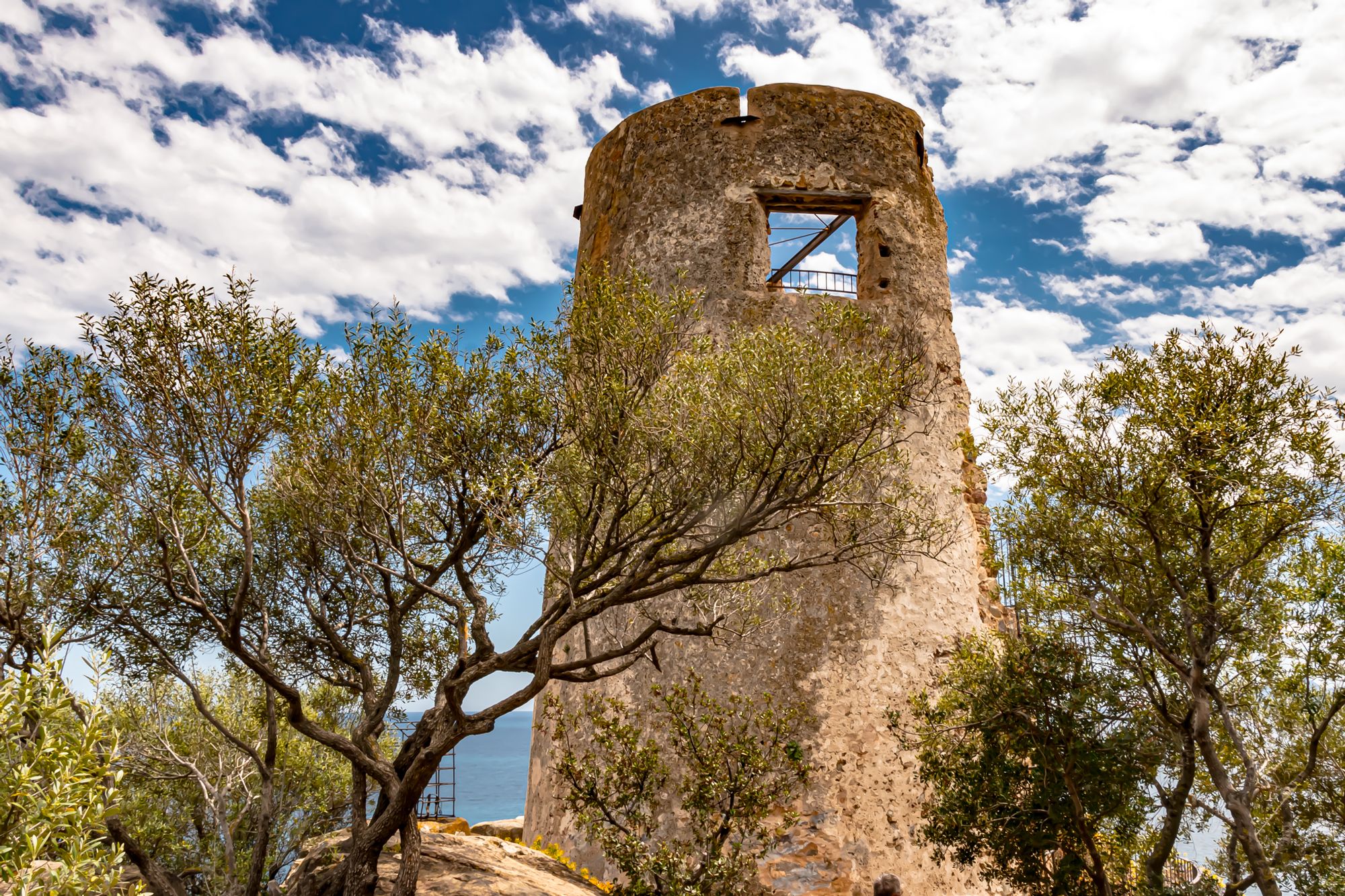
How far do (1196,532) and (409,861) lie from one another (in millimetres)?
6286

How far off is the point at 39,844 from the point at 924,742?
6.54 meters

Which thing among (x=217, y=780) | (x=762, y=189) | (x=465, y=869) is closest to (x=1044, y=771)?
(x=465, y=869)

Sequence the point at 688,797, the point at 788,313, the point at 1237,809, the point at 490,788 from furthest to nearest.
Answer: the point at 490,788 → the point at 788,313 → the point at 688,797 → the point at 1237,809

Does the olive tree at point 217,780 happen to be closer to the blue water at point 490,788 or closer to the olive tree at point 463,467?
the olive tree at point 463,467

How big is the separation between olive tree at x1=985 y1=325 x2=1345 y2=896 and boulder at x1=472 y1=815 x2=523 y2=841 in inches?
303

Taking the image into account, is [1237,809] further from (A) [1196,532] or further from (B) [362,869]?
(B) [362,869]

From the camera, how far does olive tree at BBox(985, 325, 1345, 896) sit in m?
7.03

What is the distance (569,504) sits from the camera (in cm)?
803

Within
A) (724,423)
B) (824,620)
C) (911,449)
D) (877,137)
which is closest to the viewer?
(724,423)

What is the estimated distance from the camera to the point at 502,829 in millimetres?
13156

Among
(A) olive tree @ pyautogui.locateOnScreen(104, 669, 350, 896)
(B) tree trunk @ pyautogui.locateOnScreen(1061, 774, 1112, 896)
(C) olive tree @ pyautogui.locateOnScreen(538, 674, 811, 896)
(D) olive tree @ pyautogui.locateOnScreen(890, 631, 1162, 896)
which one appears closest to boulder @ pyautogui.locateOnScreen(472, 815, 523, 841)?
(A) olive tree @ pyautogui.locateOnScreen(104, 669, 350, 896)

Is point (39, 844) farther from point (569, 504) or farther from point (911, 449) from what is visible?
point (911, 449)

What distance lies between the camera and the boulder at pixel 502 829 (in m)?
12.4

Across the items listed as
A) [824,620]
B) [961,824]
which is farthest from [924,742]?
[824,620]
